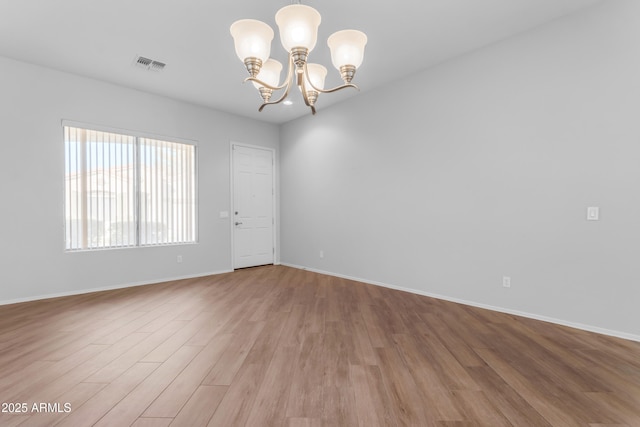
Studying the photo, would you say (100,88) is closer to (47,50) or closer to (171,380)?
(47,50)

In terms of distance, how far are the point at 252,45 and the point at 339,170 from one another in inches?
129

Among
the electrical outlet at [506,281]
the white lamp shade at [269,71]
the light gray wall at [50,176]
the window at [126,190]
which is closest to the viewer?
the white lamp shade at [269,71]

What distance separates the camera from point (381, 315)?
3182 mm

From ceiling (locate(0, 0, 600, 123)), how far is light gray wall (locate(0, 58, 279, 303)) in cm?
30

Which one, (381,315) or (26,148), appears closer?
(381,315)

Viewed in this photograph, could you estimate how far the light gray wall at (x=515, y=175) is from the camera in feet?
8.63

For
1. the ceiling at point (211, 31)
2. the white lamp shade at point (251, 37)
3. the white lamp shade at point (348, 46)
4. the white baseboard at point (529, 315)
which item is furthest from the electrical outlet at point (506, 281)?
the white lamp shade at point (251, 37)

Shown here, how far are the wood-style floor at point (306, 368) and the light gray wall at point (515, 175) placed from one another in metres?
0.46

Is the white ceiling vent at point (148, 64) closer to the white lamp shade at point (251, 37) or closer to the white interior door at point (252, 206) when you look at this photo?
the white interior door at point (252, 206)

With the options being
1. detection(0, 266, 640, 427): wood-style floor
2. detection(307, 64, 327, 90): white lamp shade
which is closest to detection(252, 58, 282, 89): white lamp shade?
detection(307, 64, 327, 90): white lamp shade

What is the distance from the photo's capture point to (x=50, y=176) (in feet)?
12.6

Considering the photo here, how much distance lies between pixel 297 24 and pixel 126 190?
13.0 feet

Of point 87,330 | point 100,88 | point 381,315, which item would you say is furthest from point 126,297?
point 381,315

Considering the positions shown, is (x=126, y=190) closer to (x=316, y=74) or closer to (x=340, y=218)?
(x=340, y=218)
